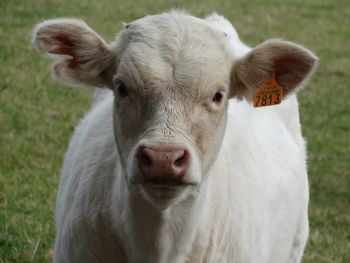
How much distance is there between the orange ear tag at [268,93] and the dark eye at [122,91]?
739 millimetres

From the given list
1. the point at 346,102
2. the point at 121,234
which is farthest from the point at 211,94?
the point at 346,102

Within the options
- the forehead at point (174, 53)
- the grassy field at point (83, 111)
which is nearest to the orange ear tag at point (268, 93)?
the forehead at point (174, 53)

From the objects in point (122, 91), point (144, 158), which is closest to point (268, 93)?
point (122, 91)

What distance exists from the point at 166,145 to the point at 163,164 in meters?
0.09

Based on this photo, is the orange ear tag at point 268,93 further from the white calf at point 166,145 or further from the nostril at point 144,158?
the nostril at point 144,158

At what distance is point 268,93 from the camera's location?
14.9ft

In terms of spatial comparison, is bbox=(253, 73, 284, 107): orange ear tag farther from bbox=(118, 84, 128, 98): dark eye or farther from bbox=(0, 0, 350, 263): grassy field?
bbox=(0, 0, 350, 263): grassy field

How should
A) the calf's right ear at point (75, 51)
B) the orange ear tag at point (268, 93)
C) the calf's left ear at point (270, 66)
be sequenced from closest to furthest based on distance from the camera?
the calf's right ear at point (75, 51), the calf's left ear at point (270, 66), the orange ear tag at point (268, 93)

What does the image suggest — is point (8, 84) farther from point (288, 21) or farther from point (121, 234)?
point (288, 21)

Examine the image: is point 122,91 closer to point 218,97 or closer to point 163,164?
point 218,97

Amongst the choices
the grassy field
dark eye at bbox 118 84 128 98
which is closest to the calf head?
dark eye at bbox 118 84 128 98

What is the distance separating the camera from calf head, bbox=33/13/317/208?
3.74 m

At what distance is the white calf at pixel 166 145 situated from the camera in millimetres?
3875

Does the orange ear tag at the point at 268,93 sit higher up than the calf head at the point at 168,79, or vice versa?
the calf head at the point at 168,79
